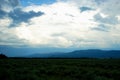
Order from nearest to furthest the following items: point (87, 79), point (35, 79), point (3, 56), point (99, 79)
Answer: point (35, 79) → point (99, 79) → point (87, 79) → point (3, 56)

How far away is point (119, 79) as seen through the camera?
23.5 metres

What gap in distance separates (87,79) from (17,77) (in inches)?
288

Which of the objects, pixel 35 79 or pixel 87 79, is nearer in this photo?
pixel 35 79

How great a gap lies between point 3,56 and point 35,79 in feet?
411

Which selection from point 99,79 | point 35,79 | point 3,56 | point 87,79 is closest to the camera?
point 35,79

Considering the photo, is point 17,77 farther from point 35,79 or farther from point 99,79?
point 99,79

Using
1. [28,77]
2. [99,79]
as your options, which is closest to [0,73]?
[28,77]

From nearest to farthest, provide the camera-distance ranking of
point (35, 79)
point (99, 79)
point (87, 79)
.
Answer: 1. point (35, 79)
2. point (99, 79)
3. point (87, 79)

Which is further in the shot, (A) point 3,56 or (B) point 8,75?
(A) point 3,56

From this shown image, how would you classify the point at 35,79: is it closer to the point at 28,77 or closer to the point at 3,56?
the point at 28,77

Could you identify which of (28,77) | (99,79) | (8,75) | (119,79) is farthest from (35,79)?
(119,79)

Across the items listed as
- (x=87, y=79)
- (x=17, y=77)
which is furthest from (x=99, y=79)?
(x=17, y=77)

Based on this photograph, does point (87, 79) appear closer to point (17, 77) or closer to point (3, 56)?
point (17, 77)

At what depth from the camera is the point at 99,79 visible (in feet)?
65.3
